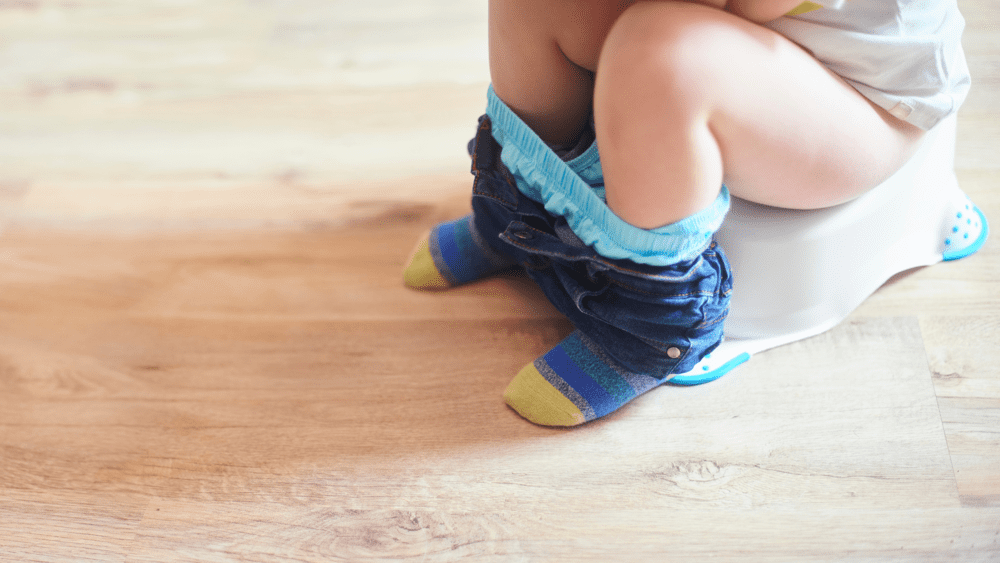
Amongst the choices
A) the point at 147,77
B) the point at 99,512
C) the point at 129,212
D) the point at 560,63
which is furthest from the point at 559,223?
the point at 147,77

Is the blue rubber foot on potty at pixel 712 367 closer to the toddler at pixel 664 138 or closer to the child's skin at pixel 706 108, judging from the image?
the toddler at pixel 664 138

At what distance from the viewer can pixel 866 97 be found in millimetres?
564

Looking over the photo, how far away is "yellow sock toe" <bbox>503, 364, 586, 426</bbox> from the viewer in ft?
2.26

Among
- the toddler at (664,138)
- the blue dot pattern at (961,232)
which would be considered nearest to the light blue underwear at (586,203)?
the toddler at (664,138)

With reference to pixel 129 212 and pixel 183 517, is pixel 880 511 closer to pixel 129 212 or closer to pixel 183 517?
pixel 183 517

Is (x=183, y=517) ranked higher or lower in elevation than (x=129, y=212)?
lower

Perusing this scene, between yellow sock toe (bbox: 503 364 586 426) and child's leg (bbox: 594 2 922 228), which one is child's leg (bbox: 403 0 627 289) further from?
yellow sock toe (bbox: 503 364 586 426)

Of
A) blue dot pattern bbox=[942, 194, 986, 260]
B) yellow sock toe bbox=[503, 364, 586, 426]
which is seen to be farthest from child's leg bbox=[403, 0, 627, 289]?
blue dot pattern bbox=[942, 194, 986, 260]

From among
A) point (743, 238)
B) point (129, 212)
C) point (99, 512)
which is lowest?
point (99, 512)

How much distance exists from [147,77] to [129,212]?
315 mm

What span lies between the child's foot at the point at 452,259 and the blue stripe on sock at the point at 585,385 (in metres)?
0.16

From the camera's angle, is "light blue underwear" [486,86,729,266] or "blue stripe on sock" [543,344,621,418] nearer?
"light blue underwear" [486,86,729,266]

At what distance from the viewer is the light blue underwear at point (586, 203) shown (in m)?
0.57

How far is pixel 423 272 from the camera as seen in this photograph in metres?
0.82
